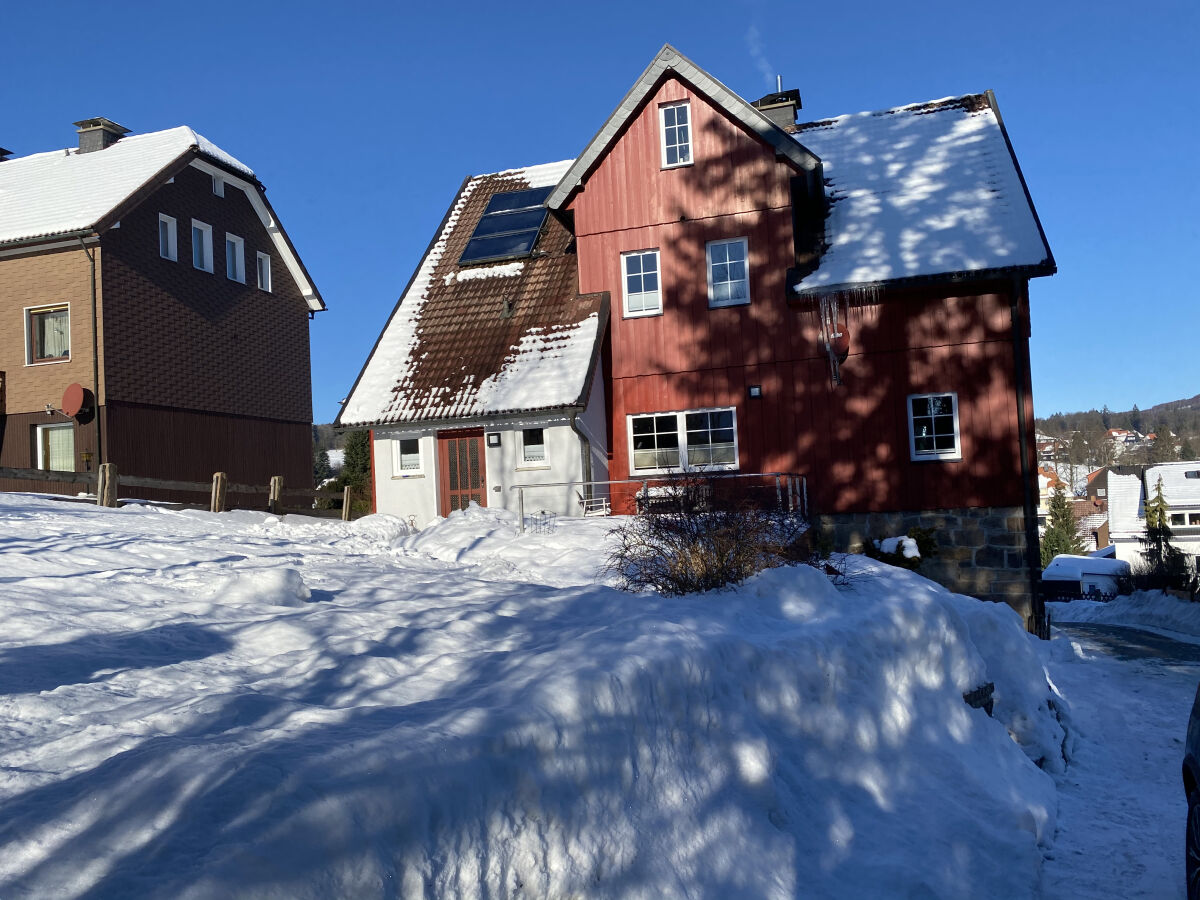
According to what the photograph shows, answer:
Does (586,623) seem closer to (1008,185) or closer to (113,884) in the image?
(113,884)

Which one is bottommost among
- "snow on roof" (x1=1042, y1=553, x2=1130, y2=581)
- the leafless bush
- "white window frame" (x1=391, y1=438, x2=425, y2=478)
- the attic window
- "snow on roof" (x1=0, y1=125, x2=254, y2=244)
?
"snow on roof" (x1=1042, y1=553, x2=1130, y2=581)

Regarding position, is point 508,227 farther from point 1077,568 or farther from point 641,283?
point 1077,568

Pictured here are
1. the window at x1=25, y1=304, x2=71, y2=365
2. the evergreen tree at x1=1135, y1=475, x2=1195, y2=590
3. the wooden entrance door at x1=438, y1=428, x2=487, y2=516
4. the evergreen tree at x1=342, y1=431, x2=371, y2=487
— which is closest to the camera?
the wooden entrance door at x1=438, y1=428, x2=487, y2=516

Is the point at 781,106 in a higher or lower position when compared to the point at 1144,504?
higher

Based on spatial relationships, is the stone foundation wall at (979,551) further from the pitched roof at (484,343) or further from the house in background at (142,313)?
the house in background at (142,313)

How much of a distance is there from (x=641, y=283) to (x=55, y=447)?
1492 centimetres

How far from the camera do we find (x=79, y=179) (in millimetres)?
25172

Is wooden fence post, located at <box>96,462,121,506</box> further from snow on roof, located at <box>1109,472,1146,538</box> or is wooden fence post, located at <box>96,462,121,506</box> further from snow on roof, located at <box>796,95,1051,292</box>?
snow on roof, located at <box>1109,472,1146,538</box>

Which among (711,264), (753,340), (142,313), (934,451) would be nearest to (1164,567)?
(934,451)

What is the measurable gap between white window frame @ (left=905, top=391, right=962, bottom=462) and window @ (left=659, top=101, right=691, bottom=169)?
21.1 ft

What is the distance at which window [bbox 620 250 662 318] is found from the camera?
19.0m

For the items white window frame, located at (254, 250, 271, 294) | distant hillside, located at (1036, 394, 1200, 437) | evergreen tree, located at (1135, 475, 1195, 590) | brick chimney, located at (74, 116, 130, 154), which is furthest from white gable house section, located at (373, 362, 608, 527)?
distant hillside, located at (1036, 394, 1200, 437)

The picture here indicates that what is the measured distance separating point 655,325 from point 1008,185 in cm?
703

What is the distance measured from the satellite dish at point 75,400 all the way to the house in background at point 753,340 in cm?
731
